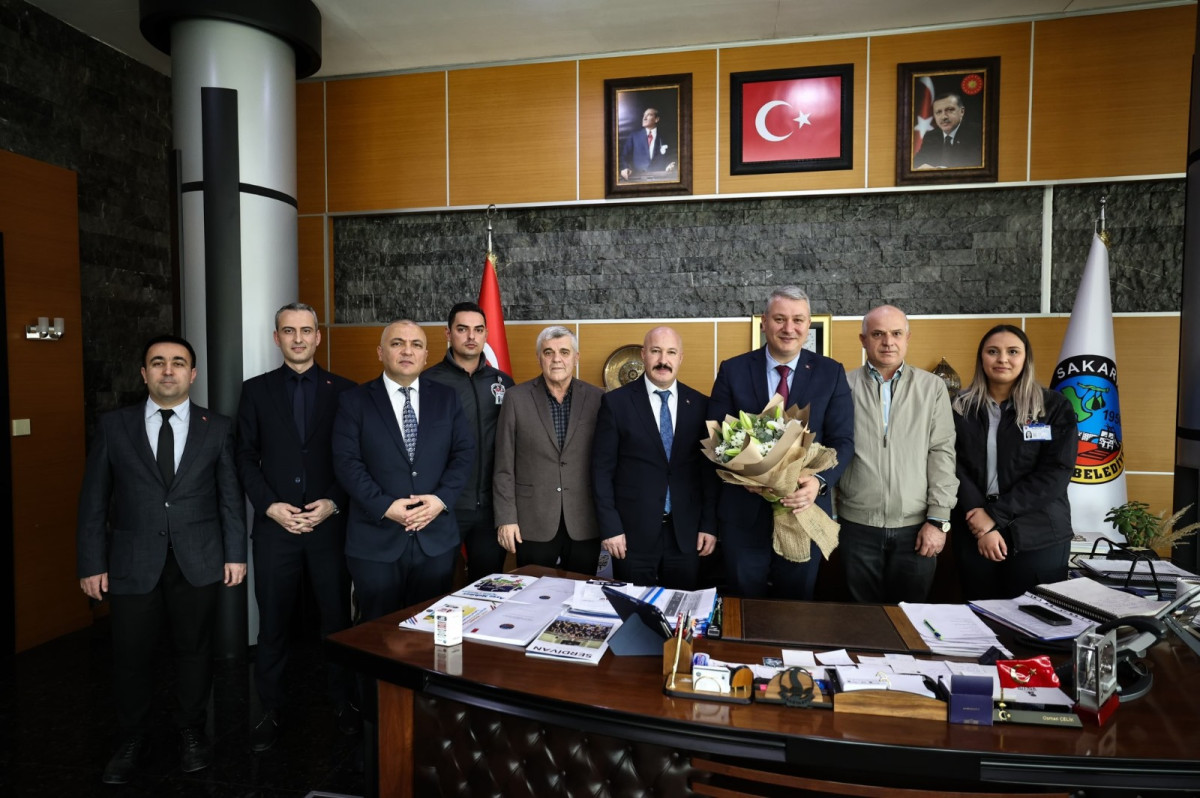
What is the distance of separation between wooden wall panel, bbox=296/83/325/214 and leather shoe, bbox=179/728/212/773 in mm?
3621

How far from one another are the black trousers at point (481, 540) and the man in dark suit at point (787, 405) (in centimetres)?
108

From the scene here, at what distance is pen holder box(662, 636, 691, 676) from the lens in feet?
5.08

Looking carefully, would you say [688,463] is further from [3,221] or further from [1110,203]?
[3,221]

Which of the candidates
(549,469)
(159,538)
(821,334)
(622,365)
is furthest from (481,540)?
(821,334)

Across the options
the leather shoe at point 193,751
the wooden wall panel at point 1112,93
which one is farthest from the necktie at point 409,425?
the wooden wall panel at point 1112,93

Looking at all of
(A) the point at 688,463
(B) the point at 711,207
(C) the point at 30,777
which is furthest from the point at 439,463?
(B) the point at 711,207

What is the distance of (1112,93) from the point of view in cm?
405

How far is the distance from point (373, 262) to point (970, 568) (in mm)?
4299

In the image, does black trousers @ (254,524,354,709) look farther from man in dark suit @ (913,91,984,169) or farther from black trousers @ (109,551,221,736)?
man in dark suit @ (913,91,984,169)

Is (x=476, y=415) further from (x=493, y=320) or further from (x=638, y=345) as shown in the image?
(x=638, y=345)

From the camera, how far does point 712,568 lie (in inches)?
132

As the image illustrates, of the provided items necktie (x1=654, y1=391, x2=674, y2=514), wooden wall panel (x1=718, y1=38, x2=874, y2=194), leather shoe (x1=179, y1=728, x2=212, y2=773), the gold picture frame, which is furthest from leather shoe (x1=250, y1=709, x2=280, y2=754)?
wooden wall panel (x1=718, y1=38, x2=874, y2=194)

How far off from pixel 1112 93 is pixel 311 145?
5.28 metres

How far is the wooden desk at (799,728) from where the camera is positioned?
1.26 metres
